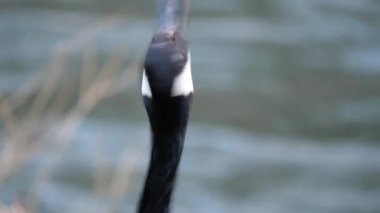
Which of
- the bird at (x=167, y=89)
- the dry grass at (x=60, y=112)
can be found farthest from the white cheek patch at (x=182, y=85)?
the dry grass at (x=60, y=112)

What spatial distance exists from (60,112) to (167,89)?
92.0 inches

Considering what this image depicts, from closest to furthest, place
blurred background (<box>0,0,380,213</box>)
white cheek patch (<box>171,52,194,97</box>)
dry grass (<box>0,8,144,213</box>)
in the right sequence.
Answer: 1. white cheek patch (<box>171,52,194,97</box>)
2. dry grass (<box>0,8,144,213</box>)
3. blurred background (<box>0,0,380,213</box>)

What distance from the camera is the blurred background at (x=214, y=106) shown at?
144 inches

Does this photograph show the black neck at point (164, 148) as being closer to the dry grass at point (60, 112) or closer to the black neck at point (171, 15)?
the black neck at point (171, 15)

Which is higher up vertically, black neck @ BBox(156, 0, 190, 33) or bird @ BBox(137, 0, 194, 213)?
black neck @ BBox(156, 0, 190, 33)

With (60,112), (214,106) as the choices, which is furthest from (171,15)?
(214,106)

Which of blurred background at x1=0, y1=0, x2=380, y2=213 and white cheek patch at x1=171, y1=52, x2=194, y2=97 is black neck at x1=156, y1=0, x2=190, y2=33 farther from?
blurred background at x1=0, y1=0, x2=380, y2=213

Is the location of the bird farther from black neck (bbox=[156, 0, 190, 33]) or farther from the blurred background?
the blurred background

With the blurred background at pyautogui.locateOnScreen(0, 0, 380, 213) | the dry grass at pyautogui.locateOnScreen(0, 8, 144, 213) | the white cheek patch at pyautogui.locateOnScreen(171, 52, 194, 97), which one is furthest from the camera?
the blurred background at pyautogui.locateOnScreen(0, 0, 380, 213)

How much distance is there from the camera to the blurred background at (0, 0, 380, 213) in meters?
3.65

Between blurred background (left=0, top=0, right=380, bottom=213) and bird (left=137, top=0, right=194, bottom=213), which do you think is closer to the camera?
bird (left=137, top=0, right=194, bottom=213)

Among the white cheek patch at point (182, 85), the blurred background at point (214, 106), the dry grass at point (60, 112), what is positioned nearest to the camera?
the white cheek patch at point (182, 85)

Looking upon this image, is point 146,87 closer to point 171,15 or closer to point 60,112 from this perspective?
point 171,15

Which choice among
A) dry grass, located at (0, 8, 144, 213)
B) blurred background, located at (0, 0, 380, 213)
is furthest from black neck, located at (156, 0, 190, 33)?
blurred background, located at (0, 0, 380, 213)
